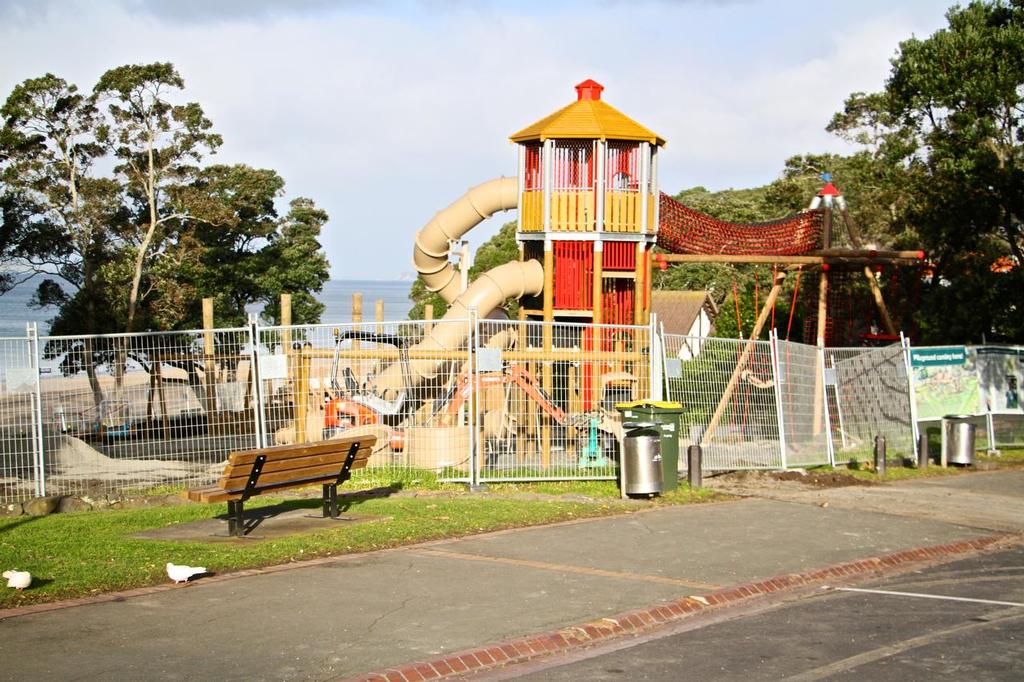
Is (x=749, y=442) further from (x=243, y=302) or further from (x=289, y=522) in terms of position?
(x=243, y=302)

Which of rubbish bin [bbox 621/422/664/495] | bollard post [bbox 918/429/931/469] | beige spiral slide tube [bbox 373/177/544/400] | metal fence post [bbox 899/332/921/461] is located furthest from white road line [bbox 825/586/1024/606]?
metal fence post [bbox 899/332/921/461]

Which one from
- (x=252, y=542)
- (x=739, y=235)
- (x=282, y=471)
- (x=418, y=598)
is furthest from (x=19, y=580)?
(x=739, y=235)

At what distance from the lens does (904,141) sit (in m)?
30.8

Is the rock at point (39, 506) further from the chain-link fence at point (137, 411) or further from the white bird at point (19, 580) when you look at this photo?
the white bird at point (19, 580)

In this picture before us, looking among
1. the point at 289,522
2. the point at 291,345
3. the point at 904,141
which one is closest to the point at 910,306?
the point at 904,141

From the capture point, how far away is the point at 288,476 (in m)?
12.2

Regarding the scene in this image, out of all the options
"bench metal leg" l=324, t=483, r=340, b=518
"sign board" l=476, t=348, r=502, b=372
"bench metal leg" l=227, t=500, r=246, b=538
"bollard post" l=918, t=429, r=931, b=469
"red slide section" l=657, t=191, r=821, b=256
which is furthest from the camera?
"red slide section" l=657, t=191, r=821, b=256

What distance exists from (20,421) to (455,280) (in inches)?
580

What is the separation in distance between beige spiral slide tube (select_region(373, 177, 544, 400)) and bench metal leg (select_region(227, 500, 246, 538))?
484cm

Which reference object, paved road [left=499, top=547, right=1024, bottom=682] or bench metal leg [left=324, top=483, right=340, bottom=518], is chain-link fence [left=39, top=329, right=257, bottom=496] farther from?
paved road [left=499, top=547, right=1024, bottom=682]

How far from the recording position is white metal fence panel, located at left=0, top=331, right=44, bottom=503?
1387 centimetres

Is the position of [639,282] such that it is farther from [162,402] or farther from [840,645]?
[840,645]

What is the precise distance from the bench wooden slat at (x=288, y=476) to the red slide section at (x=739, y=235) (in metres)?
14.0

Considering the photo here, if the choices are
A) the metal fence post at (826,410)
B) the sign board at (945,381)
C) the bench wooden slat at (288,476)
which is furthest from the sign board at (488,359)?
the sign board at (945,381)
